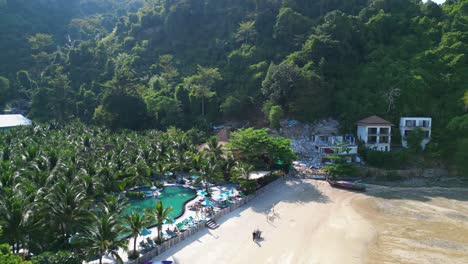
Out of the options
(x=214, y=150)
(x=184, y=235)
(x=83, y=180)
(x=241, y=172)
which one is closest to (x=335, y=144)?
(x=214, y=150)

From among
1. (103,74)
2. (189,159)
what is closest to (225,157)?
(189,159)

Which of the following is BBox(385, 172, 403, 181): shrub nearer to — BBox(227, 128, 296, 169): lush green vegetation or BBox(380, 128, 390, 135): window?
BBox(380, 128, 390, 135): window

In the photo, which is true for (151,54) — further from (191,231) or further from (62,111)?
(191,231)

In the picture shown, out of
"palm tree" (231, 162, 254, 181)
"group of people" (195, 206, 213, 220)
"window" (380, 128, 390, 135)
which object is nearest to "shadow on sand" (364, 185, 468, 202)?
"window" (380, 128, 390, 135)

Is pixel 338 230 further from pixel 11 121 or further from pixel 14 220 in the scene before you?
pixel 11 121

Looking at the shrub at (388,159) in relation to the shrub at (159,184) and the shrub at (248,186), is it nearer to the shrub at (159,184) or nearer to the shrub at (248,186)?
the shrub at (248,186)

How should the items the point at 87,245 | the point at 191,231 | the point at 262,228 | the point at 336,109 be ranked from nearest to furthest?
1. the point at 87,245
2. the point at 191,231
3. the point at 262,228
4. the point at 336,109

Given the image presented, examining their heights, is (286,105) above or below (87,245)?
above
